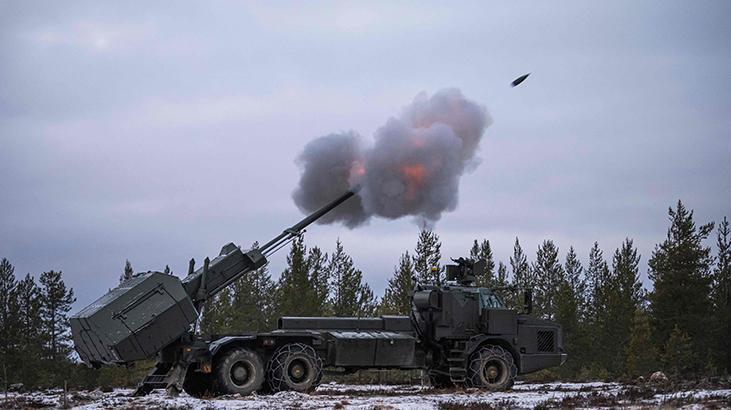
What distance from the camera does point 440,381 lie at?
85.3 ft

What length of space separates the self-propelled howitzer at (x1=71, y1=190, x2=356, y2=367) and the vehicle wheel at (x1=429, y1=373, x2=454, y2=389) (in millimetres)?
7121

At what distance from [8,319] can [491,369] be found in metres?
33.2

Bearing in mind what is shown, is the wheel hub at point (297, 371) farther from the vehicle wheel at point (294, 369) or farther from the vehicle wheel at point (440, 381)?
the vehicle wheel at point (440, 381)

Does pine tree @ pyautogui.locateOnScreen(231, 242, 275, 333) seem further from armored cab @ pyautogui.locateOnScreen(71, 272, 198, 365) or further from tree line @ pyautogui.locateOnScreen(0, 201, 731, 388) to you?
armored cab @ pyautogui.locateOnScreen(71, 272, 198, 365)

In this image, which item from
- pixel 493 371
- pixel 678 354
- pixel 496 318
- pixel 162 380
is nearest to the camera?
pixel 162 380

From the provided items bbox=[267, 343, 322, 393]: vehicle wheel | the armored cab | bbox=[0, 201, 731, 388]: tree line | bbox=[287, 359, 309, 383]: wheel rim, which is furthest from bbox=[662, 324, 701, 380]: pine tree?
the armored cab

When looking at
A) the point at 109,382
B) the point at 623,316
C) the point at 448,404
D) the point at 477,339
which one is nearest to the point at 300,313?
the point at 109,382

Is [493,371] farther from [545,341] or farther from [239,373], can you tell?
[239,373]

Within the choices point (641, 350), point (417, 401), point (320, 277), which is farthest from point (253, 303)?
point (417, 401)

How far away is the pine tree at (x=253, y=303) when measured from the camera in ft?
171

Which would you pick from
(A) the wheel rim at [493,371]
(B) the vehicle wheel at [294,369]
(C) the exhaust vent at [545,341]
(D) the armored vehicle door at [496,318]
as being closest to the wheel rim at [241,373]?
(B) the vehicle wheel at [294,369]

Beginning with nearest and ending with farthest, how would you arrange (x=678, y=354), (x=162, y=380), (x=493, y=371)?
(x=162, y=380) → (x=493, y=371) → (x=678, y=354)

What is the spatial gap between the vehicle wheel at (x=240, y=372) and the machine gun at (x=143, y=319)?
3.70 feet

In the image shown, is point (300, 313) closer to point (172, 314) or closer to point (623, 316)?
point (623, 316)
